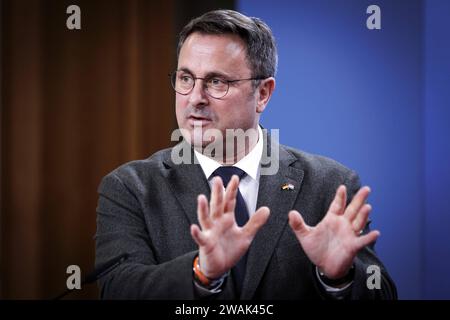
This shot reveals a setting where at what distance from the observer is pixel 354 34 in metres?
2.18

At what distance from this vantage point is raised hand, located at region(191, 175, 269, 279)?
123 centimetres

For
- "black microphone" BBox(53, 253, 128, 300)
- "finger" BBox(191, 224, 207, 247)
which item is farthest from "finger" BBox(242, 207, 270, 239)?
"black microphone" BBox(53, 253, 128, 300)

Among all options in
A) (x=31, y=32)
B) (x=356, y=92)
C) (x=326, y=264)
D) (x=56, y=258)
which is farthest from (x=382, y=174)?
(x=31, y=32)

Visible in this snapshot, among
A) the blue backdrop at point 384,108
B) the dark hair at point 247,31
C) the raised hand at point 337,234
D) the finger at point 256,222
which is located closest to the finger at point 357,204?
the raised hand at point 337,234

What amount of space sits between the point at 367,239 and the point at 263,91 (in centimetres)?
77

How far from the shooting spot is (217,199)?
1.25 meters

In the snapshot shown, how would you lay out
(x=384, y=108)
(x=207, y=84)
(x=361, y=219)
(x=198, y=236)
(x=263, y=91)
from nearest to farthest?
(x=198, y=236) < (x=361, y=219) < (x=207, y=84) < (x=263, y=91) < (x=384, y=108)

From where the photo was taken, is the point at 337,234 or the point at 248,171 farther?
the point at 248,171

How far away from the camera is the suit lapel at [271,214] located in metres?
1.51

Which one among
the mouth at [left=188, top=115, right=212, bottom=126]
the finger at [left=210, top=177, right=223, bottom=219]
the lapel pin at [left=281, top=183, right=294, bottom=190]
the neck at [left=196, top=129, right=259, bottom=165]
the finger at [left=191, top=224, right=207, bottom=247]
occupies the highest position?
the mouth at [left=188, top=115, right=212, bottom=126]

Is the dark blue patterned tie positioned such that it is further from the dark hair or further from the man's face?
the dark hair

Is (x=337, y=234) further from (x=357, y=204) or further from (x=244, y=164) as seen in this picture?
(x=244, y=164)

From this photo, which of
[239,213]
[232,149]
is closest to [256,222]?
[239,213]

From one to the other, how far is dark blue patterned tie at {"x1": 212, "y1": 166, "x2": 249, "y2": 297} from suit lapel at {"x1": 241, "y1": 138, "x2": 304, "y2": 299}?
0.06 ft
